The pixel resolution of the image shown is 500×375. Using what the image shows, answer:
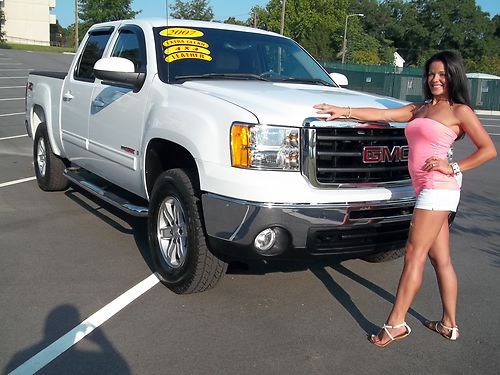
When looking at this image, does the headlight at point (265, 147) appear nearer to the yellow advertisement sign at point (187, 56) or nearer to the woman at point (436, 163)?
the woman at point (436, 163)

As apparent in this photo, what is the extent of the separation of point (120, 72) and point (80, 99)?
1403 mm

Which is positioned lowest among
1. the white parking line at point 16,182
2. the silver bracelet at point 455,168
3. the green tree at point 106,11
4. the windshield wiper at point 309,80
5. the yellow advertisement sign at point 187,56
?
the white parking line at point 16,182

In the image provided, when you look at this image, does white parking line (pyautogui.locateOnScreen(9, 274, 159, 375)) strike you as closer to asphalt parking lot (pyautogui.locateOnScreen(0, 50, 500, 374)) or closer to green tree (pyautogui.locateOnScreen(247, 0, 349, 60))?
asphalt parking lot (pyautogui.locateOnScreen(0, 50, 500, 374))

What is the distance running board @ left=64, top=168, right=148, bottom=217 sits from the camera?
474 cm

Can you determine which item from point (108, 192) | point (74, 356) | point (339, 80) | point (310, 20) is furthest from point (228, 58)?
point (310, 20)

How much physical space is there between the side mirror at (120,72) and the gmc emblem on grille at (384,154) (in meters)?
1.94

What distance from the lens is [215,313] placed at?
3.94 m

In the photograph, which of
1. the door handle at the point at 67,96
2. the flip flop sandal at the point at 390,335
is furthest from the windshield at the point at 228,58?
the flip flop sandal at the point at 390,335

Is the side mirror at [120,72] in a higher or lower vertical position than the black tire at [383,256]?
higher

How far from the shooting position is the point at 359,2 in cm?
9562

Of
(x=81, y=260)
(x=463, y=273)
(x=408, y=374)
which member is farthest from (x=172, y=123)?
(x=463, y=273)

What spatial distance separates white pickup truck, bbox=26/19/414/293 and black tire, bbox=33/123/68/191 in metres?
1.73

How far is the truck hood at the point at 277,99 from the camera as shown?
3.59 m

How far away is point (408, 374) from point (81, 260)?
2897mm
